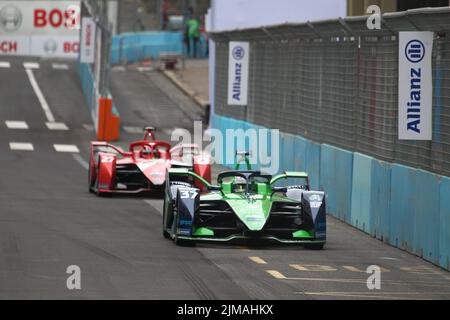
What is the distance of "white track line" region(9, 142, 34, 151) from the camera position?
33950 millimetres

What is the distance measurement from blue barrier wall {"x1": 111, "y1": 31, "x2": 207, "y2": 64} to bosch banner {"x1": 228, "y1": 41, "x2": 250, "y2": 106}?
3071cm

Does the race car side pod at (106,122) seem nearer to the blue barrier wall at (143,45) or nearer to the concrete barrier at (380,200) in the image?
the concrete barrier at (380,200)

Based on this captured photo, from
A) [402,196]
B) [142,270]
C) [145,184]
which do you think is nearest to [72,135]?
[145,184]

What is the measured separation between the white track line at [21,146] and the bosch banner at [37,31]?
1237 inches

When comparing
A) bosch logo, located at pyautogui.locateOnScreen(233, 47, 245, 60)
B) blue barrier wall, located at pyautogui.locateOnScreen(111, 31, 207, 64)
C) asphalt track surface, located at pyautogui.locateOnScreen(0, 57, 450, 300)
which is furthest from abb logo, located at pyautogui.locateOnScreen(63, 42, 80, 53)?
asphalt track surface, located at pyautogui.locateOnScreen(0, 57, 450, 300)

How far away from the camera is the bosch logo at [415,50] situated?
1695 cm

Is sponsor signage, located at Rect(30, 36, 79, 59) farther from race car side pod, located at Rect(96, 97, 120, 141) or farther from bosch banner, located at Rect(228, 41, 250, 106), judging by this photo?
bosch banner, located at Rect(228, 41, 250, 106)

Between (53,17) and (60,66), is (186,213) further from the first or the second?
(53,17)

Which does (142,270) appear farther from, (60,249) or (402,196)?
(402,196)

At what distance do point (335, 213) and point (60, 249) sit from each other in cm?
681

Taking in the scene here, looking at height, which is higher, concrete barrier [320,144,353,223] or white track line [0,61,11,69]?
white track line [0,61,11,69]

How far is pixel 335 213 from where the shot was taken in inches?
851

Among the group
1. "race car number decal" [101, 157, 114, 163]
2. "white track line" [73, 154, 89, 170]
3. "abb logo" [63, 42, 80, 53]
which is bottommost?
"white track line" [73, 154, 89, 170]

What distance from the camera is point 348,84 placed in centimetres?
2166
